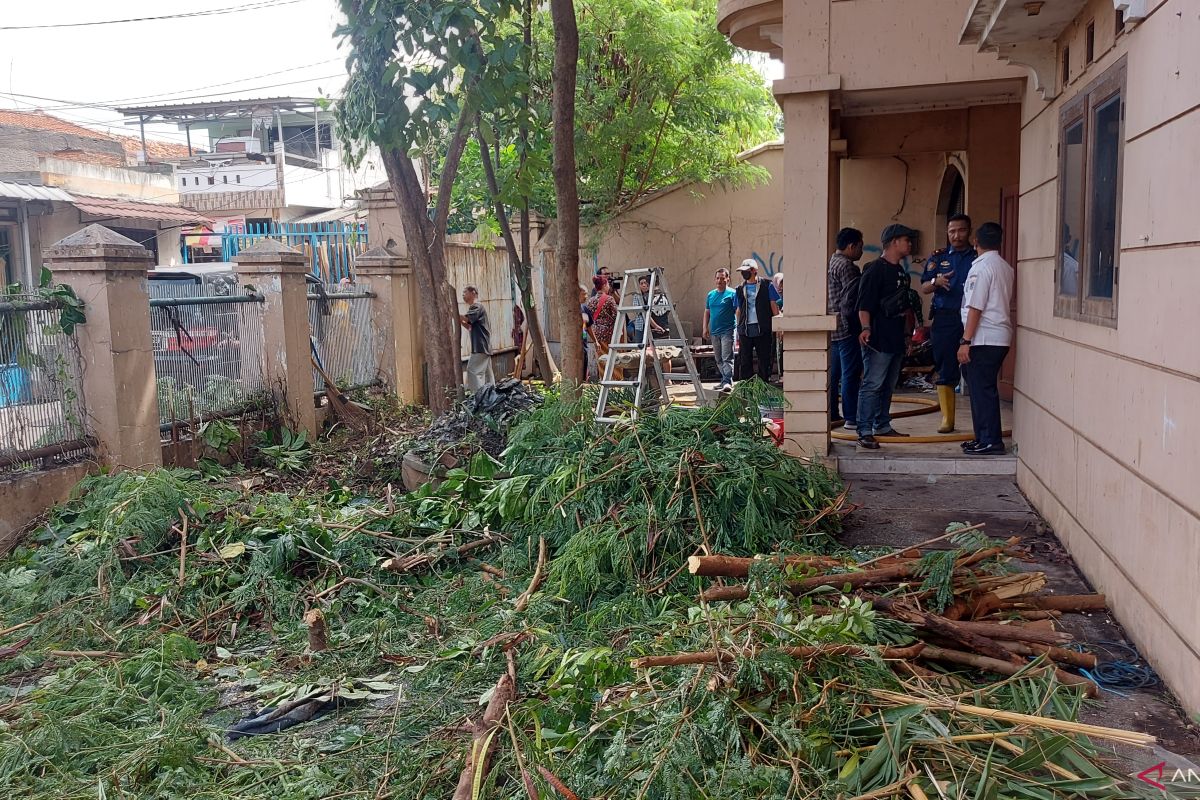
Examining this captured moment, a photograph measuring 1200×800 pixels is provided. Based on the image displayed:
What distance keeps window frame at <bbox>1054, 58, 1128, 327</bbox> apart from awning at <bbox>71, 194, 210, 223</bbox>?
17525 millimetres

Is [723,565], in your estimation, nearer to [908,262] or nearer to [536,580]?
[536,580]

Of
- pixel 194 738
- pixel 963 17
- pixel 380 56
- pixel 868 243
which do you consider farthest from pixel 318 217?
pixel 194 738

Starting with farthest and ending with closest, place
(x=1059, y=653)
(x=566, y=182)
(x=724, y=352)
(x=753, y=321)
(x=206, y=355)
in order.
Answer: (x=724, y=352)
(x=753, y=321)
(x=206, y=355)
(x=566, y=182)
(x=1059, y=653)

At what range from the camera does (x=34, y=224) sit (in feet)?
58.1

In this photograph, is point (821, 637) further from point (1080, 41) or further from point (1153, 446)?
point (1080, 41)

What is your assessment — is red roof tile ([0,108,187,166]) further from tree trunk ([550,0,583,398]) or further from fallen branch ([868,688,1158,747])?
fallen branch ([868,688,1158,747])

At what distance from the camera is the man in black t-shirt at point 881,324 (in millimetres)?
7848

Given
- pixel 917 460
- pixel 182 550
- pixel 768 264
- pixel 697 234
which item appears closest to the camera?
pixel 182 550

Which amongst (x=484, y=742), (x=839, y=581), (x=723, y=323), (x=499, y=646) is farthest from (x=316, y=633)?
(x=723, y=323)

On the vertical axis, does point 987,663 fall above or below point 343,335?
below

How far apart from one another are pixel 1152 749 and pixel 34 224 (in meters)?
19.7

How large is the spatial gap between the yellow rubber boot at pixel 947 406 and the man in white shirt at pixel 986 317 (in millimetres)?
911

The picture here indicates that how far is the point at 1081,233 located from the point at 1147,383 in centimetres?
151

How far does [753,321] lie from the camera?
504 inches
